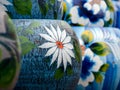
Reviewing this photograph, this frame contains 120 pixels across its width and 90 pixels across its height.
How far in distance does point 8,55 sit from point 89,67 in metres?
0.67

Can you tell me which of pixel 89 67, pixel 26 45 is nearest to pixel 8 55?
pixel 26 45

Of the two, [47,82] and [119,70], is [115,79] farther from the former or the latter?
[47,82]

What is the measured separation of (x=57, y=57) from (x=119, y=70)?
1.66 ft

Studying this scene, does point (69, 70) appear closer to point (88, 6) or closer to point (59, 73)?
point (59, 73)

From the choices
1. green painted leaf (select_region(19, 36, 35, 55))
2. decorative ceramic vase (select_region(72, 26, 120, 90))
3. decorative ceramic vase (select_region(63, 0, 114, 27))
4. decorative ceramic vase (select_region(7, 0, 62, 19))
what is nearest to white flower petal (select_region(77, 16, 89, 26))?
decorative ceramic vase (select_region(63, 0, 114, 27))

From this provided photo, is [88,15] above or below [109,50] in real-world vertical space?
above

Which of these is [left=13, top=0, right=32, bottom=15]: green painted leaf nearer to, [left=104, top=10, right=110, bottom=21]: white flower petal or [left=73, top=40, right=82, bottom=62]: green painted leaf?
[left=73, top=40, right=82, bottom=62]: green painted leaf

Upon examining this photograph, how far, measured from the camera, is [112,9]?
124cm

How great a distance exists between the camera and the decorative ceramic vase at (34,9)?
0.63 m

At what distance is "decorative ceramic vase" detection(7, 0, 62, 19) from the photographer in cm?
63

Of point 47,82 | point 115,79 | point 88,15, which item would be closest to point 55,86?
point 47,82

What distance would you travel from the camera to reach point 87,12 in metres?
1.19

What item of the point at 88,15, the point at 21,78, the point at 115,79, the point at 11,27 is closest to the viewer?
the point at 11,27

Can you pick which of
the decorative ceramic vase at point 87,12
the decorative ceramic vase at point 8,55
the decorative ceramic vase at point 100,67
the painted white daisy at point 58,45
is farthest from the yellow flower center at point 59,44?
the decorative ceramic vase at point 87,12
